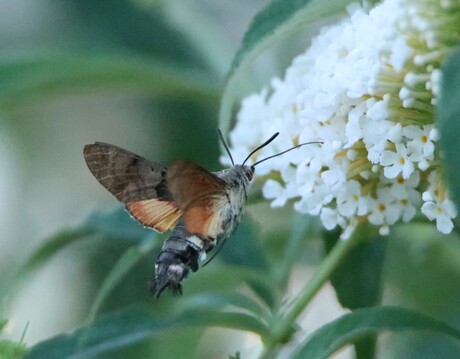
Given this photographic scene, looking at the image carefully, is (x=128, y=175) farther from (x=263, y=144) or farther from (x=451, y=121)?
(x=451, y=121)

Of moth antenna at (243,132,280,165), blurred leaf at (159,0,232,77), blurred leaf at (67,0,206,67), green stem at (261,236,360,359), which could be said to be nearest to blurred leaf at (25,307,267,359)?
green stem at (261,236,360,359)

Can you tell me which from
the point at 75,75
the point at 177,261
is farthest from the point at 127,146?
the point at 177,261

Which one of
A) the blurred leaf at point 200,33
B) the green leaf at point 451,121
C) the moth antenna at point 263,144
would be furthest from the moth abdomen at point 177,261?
the blurred leaf at point 200,33

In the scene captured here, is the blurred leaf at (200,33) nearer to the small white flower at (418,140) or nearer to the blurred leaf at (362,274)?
the blurred leaf at (362,274)

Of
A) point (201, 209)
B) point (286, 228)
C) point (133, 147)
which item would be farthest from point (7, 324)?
point (133, 147)

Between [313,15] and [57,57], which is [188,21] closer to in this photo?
[57,57]
